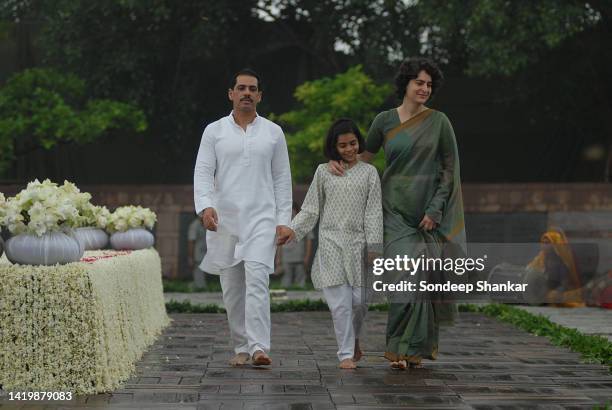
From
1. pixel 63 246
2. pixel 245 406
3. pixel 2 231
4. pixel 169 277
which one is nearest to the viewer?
pixel 245 406

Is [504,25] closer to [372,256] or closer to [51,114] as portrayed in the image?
[51,114]

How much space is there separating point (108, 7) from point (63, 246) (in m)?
15.8

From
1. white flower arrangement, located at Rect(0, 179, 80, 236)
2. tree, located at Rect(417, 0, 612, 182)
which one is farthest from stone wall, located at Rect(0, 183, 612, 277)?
white flower arrangement, located at Rect(0, 179, 80, 236)

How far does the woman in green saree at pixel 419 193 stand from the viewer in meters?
7.33

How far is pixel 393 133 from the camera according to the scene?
7500 millimetres

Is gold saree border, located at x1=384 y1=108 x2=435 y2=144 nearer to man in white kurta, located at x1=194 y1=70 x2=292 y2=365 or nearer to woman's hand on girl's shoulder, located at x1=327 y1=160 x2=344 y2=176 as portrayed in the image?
woman's hand on girl's shoulder, located at x1=327 y1=160 x2=344 y2=176

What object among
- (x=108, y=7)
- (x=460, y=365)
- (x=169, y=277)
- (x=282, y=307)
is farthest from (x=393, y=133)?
(x=108, y=7)

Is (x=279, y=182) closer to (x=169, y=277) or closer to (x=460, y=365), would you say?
(x=460, y=365)

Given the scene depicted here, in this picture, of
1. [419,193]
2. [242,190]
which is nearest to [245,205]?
[242,190]

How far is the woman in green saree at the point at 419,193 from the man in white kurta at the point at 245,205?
486mm

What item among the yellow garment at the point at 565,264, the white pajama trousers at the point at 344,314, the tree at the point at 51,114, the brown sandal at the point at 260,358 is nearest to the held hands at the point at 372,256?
the white pajama trousers at the point at 344,314

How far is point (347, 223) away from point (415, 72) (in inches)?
43.8

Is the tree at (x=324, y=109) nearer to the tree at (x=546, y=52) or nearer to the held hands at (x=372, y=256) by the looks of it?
the tree at (x=546, y=52)

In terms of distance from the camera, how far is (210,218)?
720cm
